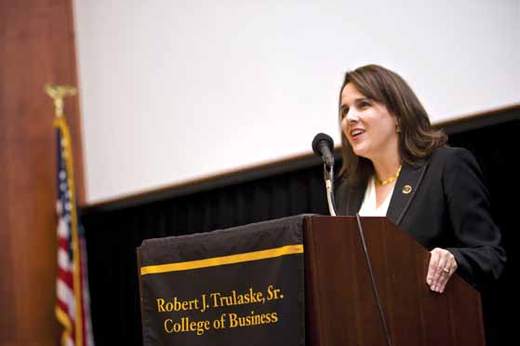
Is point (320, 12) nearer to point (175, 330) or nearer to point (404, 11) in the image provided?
point (404, 11)

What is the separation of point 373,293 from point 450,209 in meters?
0.52

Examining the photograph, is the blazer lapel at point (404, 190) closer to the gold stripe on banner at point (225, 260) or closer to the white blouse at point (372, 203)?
the white blouse at point (372, 203)

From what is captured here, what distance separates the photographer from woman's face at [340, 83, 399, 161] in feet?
8.36

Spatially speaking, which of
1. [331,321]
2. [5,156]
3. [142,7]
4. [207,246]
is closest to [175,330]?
[207,246]

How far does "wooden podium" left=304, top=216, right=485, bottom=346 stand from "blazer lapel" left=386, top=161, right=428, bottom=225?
1.01 feet

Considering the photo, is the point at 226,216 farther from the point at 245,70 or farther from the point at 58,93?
the point at 58,93

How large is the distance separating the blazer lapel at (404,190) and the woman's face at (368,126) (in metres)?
0.14

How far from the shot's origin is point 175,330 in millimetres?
2078

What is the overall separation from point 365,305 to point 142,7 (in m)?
3.77

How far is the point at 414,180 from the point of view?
243 centimetres

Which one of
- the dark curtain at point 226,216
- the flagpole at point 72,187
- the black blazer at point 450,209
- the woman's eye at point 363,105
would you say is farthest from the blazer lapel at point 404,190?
the flagpole at point 72,187

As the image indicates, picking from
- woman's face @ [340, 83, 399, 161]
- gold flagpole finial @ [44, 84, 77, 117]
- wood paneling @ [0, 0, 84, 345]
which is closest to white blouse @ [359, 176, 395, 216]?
woman's face @ [340, 83, 399, 161]

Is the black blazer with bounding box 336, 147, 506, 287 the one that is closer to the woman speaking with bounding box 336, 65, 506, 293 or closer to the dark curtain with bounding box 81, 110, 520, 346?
the woman speaking with bounding box 336, 65, 506, 293

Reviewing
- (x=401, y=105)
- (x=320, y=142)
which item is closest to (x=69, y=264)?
(x=401, y=105)
